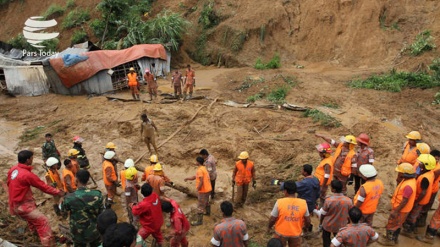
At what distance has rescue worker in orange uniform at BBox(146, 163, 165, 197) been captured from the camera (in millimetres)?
6727

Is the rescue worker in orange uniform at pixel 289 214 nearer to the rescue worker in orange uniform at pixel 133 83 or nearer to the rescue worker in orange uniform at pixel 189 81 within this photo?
the rescue worker in orange uniform at pixel 189 81

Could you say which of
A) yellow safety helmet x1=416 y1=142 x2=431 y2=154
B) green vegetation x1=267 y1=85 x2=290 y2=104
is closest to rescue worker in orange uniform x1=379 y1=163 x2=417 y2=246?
yellow safety helmet x1=416 y1=142 x2=431 y2=154

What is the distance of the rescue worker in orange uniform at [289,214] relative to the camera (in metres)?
5.11

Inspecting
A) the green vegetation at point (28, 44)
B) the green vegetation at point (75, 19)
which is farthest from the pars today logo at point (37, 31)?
the green vegetation at point (75, 19)

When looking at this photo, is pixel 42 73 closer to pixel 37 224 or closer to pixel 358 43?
pixel 37 224

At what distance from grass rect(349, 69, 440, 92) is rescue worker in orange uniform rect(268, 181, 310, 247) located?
11.6m

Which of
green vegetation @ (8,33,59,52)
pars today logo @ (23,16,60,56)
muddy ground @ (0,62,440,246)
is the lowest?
muddy ground @ (0,62,440,246)

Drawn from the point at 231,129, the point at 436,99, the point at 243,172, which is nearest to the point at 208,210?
the point at 243,172

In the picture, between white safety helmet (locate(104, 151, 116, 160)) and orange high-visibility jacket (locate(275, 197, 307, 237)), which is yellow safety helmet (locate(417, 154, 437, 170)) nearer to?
orange high-visibility jacket (locate(275, 197, 307, 237))

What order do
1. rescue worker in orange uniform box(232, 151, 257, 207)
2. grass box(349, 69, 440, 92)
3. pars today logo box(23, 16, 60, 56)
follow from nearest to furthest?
rescue worker in orange uniform box(232, 151, 257, 207)
grass box(349, 69, 440, 92)
pars today logo box(23, 16, 60, 56)

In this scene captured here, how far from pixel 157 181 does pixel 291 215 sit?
2782 mm

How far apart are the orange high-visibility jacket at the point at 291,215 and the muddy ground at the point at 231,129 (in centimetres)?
163

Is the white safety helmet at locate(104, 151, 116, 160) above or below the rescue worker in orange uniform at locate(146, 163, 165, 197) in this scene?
above

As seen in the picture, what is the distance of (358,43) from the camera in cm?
2020
